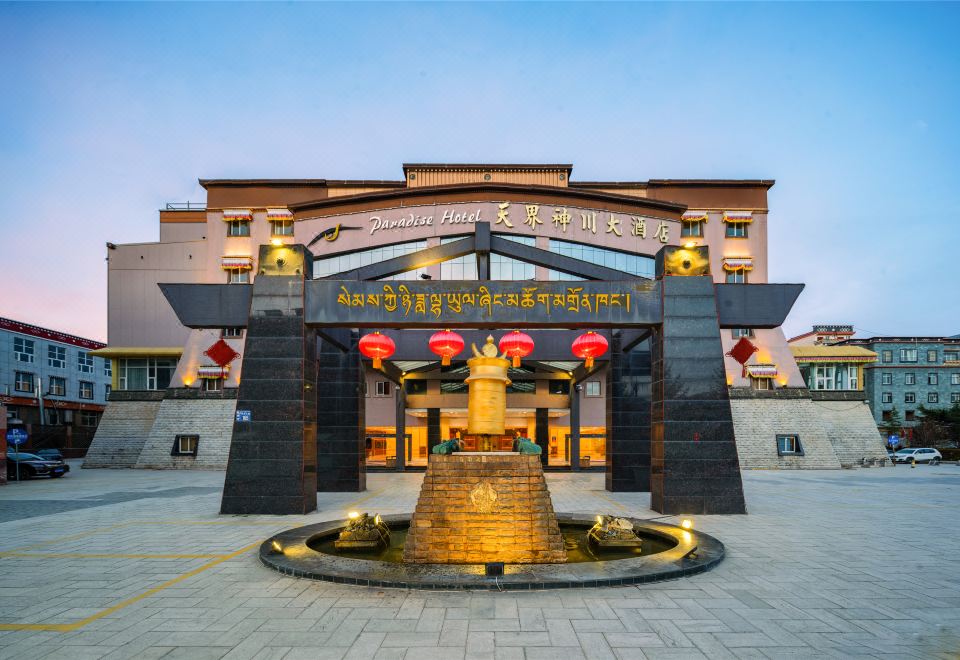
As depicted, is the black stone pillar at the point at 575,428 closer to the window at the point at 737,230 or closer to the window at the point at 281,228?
the window at the point at 737,230

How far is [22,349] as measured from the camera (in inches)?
1754

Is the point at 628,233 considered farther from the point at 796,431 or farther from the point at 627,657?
the point at 627,657

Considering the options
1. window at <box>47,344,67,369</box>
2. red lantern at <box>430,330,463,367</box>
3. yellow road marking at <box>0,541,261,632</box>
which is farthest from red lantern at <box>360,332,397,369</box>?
window at <box>47,344,67,369</box>

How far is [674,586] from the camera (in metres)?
8.34

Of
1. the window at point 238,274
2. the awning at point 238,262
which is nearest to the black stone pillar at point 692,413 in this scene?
the awning at point 238,262

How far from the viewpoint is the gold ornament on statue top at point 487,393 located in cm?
1114

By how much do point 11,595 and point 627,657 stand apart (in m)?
8.88

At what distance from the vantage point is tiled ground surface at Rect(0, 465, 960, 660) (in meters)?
6.17

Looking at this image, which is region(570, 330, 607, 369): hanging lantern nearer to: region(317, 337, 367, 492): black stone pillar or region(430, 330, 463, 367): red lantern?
region(430, 330, 463, 367): red lantern

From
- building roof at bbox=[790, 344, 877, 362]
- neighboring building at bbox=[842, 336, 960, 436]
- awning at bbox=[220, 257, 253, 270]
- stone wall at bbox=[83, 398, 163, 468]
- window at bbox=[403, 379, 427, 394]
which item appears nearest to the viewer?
stone wall at bbox=[83, 398, 163, 468]

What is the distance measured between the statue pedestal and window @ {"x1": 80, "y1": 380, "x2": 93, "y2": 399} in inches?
2147

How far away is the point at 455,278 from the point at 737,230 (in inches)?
810

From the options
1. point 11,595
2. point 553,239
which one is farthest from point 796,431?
point 11,595

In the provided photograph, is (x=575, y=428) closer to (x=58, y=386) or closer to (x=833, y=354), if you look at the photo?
(x=833, y=354)
